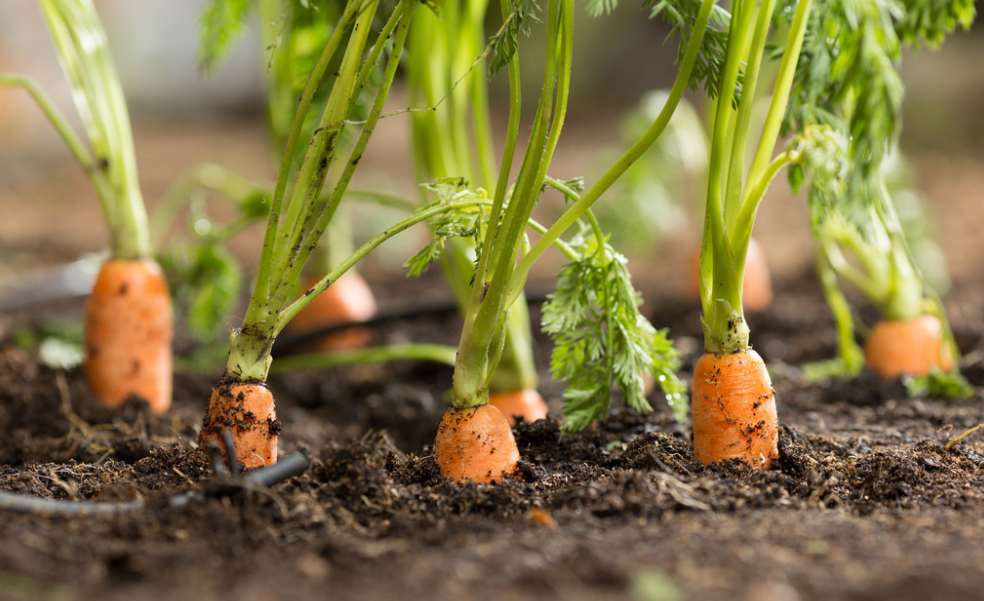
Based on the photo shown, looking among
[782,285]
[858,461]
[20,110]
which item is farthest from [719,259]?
[20,110]

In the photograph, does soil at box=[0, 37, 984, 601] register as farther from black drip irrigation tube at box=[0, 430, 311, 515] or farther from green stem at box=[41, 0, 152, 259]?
green stem at box=[41, 0, 152, 259]

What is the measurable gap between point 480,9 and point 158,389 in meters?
1.19

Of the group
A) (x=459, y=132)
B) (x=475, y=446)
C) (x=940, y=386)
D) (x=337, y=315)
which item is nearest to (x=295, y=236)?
(x=475, y=446)

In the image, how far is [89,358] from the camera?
1968mm

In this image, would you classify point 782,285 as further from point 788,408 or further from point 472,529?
point 472,529

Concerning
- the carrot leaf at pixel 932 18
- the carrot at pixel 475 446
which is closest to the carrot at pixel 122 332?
the carrot at pixel 475 446

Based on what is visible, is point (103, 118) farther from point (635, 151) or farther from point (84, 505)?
point (635, 151)

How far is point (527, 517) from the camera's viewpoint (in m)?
1.16

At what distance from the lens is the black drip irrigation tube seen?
3.62 ft

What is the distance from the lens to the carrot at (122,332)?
1.95 meters

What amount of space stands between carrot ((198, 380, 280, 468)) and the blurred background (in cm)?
119

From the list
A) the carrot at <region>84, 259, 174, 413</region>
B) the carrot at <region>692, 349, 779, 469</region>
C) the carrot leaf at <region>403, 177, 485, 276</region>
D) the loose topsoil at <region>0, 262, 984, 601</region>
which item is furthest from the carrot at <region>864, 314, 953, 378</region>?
the carrot at <region>84, 259, 174, 413</region>

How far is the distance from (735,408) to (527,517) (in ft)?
1.35

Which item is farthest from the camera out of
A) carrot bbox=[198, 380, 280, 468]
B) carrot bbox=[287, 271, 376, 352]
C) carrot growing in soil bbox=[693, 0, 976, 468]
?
carrot bbox=[287, 271, 376, 352]
